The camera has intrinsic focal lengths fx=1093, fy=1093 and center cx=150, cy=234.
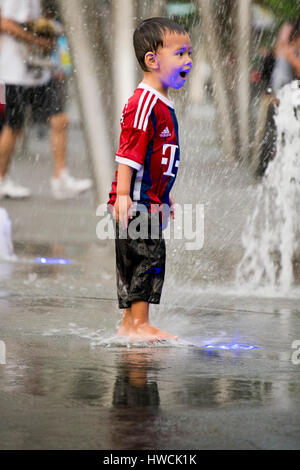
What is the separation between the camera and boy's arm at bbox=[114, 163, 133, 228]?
4500 mm

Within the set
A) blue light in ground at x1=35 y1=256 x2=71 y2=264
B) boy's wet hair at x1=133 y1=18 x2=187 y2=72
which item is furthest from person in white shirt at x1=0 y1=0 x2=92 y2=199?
boy's wet hair at x1=133 y1=18 x2=187 y2=72

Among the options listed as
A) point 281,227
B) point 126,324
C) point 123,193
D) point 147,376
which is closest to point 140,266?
point 126,324

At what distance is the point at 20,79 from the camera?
1052cm

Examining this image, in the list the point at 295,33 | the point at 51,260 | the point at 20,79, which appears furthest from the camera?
the point at 295,33

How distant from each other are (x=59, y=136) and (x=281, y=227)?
406cm

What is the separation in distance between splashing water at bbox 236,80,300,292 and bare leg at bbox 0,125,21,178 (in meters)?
2.84

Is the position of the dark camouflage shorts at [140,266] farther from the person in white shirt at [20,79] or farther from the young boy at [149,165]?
the person in white shirt at [20,79]

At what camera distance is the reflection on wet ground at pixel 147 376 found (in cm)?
316

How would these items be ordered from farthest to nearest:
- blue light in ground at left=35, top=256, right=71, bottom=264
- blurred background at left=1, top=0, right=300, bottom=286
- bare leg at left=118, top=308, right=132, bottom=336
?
blurred background at left=1, top=0, right=300, bottom=286 → blue light in ground at left=35, top=256, right=71, bottom=264 → bare leg at left=118, top=308, right=132, bottom=336

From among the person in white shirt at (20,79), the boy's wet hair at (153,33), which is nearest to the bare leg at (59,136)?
the person in white shirt at (20,79)

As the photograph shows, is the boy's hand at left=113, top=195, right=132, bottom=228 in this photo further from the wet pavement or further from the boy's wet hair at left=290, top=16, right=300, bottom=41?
the boy's wet hair at left=290, top=16, right=300, bottom=41

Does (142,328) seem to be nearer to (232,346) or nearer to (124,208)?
(232,346)
